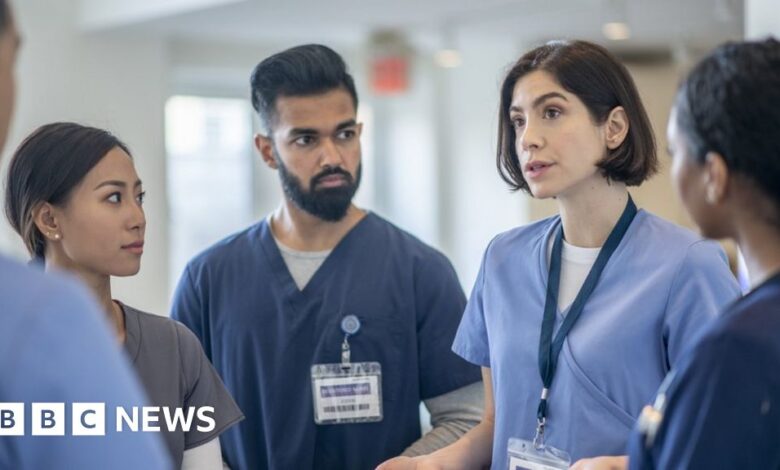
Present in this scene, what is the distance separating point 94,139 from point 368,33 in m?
4.47

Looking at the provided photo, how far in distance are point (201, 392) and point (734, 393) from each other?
3.19ft

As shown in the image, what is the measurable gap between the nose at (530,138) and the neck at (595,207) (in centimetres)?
9

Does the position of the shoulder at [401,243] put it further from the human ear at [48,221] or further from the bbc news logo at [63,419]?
the bbc news logo at [63,419]

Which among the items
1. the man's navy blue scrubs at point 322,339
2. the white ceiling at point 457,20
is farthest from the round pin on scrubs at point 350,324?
the white ceiling at point 457,20

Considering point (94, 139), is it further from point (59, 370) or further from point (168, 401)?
point (59, 370)

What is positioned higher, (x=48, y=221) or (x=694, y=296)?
(x=48, y=221)

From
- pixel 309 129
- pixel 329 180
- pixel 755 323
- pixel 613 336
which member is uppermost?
pixel 309 129

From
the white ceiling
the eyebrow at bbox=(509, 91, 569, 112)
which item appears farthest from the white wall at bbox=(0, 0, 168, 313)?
the eyebrow at bbox=(509, 91, 569, 112)

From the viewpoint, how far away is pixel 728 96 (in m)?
1.22

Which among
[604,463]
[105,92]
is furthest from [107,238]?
[105,92]

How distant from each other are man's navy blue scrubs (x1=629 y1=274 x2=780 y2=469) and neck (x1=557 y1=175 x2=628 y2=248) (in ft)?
1.97

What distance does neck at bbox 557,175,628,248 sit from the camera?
1.82 m

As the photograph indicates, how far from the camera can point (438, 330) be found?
89.4 inches

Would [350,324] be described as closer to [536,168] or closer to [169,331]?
[169,331]
